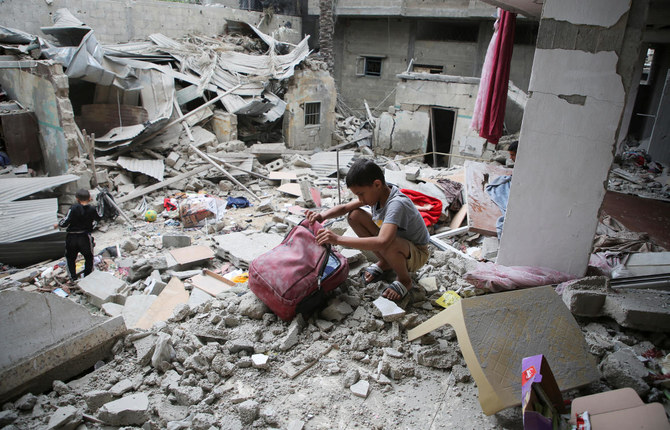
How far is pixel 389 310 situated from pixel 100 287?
11.5 feet

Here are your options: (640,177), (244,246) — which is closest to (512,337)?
(244,246)

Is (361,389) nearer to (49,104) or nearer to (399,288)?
(399,288)

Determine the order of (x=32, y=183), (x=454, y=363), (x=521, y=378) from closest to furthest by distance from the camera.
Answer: (x=521, y=378) → (x=454, y=363) → (x=32, y=183)

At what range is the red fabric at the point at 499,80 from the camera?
4.71 meters

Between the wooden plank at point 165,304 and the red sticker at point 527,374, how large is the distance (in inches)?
120

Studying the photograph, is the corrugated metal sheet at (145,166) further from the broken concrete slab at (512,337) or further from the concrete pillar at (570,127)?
the broken concrete slab at (512,337)

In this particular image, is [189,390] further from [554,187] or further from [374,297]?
[554,187]

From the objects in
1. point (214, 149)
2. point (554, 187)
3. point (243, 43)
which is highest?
point (243, 43)

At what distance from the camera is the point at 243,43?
1587 cm

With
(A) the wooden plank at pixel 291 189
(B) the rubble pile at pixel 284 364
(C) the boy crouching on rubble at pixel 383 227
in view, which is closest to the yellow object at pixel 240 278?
(B) the rubble pile at pixel 284 364

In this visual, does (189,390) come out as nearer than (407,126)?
Yes

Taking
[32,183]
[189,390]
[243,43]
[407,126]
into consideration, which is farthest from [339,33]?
[189,390]

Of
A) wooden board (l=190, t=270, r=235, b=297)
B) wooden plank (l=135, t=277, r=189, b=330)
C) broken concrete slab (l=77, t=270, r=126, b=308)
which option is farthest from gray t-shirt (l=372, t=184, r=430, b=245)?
broken concrete slab (l=77, t=270, r=126, b=308)

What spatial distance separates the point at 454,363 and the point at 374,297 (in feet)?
3.06
